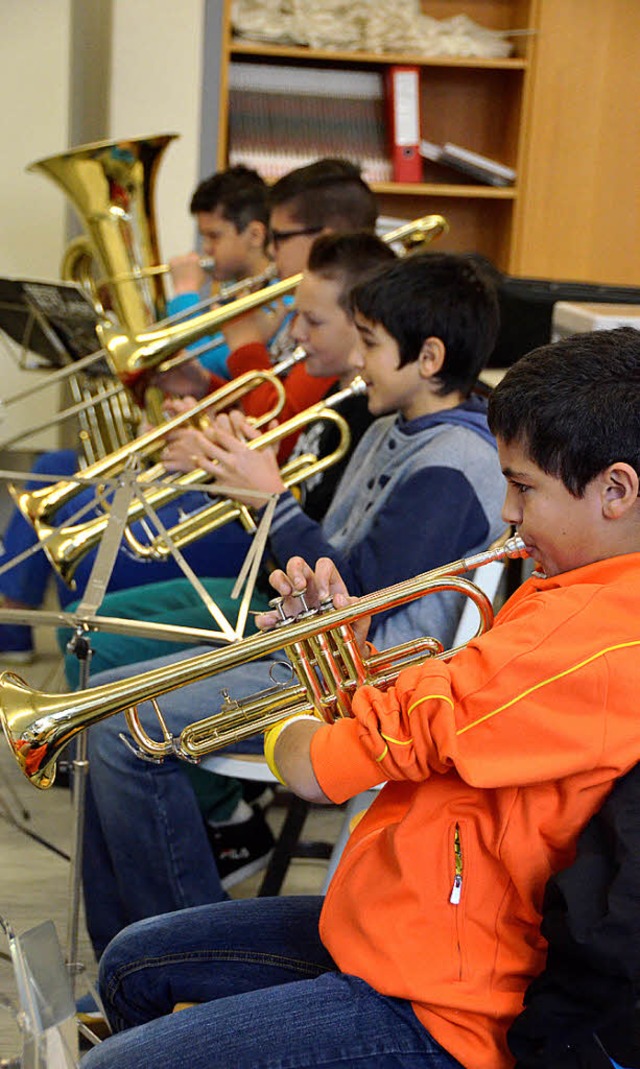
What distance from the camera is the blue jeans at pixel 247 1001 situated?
965mm

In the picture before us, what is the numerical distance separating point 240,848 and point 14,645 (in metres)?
1.21

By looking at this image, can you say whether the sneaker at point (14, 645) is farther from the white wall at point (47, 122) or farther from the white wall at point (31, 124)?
the white wall at point (31, 124)

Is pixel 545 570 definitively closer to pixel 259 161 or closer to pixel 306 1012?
pixel 306 1012

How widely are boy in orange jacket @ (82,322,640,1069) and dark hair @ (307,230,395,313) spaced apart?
3.69 ft

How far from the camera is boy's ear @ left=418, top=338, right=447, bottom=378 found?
1.72 m

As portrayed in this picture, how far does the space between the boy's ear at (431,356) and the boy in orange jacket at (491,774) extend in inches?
27.7

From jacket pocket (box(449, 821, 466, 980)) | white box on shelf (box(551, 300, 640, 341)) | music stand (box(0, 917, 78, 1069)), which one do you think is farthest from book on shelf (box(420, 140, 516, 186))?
music stand (box(0, 917, 78, 1069))

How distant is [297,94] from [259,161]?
0.25 metres

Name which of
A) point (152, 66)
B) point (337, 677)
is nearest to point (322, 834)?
point (337, 677)

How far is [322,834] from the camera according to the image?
2287 mm

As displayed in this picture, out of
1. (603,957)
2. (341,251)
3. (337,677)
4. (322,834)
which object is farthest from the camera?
(322,834)

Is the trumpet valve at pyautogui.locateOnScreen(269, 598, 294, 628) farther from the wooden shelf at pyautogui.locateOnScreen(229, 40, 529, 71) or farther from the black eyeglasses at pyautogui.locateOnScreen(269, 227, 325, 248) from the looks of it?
the wooden shelf at pyautogui.locateOnScreen(229, 40, 529, 71)

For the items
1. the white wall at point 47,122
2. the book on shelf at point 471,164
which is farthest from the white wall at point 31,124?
the book on shelf at point 471,164

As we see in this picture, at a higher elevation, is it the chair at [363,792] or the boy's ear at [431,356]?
the boy's ear at [431,356]
